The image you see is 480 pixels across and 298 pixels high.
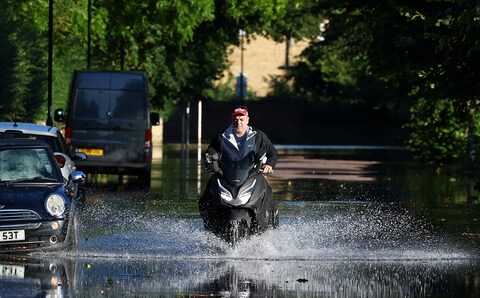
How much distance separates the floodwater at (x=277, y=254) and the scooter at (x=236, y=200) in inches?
6.2

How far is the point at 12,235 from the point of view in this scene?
14719 millimetres

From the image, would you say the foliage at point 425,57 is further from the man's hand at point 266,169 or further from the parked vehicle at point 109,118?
the parked vehicle at point 109,118

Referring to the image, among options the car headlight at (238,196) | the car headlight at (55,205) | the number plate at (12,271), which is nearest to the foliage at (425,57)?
the car headlight at (238,196)

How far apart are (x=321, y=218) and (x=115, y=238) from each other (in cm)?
501

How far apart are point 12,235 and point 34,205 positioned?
0.46 m

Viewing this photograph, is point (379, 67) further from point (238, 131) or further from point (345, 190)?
point (238, 131)

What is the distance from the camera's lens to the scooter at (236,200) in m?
15.3

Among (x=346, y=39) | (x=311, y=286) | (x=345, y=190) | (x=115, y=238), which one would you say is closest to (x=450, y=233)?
(x=115, y=238)

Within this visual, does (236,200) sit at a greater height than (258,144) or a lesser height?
lesser

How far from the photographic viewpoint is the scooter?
15305 millimetres

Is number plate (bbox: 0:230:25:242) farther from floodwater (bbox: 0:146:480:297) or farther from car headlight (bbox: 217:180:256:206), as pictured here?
car headlight (bbox: 217:180:256:206)

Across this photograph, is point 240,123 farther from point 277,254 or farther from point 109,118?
point 109,118

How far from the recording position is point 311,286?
485 inches

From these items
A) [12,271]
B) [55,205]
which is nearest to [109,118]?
[55,205]
